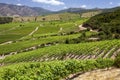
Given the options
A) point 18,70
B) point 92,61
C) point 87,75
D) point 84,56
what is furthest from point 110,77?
point 84,56

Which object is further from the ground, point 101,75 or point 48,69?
point 48,69

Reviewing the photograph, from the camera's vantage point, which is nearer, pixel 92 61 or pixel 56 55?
pixel 92 61

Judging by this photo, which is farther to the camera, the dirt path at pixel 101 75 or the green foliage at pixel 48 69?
the dirt path at pixel 101 75

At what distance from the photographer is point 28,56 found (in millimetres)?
81625

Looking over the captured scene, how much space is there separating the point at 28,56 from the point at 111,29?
53.1 m

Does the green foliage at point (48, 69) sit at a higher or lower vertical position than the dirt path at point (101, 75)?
higher

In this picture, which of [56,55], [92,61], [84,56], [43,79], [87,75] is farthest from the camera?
[56,55]

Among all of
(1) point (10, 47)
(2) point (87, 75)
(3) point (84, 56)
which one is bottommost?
(1) point (10, 47)

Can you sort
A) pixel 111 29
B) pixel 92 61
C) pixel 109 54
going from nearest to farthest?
pixel 92 61
pixel 109 54
pixel 111 29

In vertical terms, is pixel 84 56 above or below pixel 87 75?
below

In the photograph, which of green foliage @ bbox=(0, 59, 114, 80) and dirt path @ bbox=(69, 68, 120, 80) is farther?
dirt path @ bbox=(69, 68, 120, 80)

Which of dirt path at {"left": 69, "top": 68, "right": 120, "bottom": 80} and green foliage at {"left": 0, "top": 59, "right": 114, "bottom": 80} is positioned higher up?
green foliage at {"left": 0, "top": 59, "right": 114, "bottom": 80}

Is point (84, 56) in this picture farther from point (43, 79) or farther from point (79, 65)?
point (43, 79)

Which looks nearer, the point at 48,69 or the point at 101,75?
the point at 48,69
